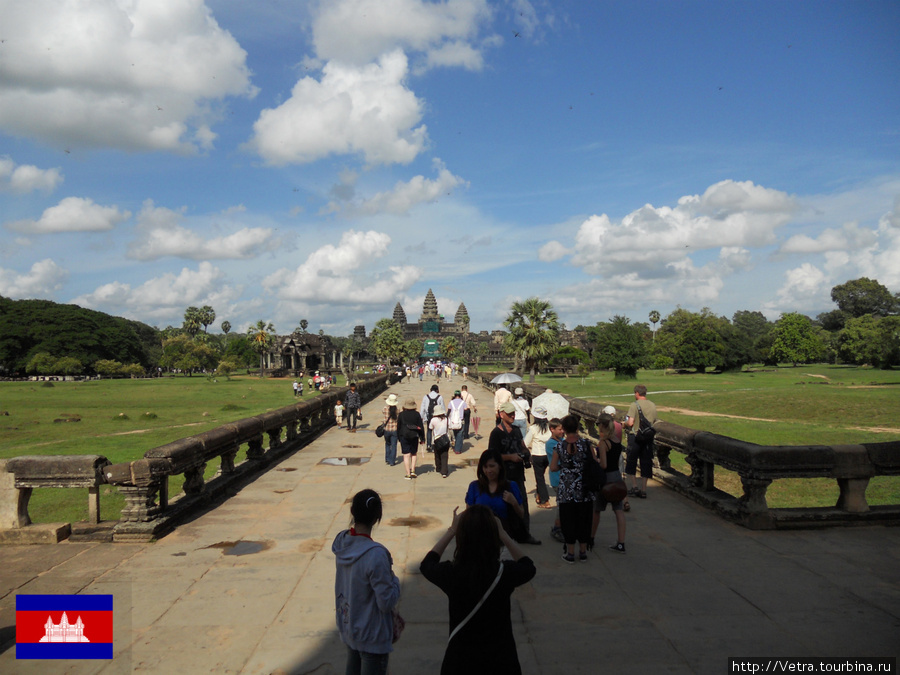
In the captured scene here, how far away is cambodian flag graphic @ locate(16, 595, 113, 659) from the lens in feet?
13.6

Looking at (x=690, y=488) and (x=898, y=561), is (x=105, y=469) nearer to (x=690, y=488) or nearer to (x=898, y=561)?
(x=690, y=488)

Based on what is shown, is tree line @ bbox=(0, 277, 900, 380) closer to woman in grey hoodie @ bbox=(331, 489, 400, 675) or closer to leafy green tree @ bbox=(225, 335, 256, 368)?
leafy green tree @ bbox=(225, 335, 256, 368)

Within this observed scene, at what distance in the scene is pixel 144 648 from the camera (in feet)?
13.6

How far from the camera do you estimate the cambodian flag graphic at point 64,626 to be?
4.15 metres

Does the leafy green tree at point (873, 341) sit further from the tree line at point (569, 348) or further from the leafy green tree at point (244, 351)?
the leafy green tree at point (244, 351)

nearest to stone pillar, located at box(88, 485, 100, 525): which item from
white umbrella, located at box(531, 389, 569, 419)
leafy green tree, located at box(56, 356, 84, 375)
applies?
white umbrella, located at box(531, 389, 569, 419)

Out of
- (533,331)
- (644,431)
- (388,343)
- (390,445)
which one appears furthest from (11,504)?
(388,343)

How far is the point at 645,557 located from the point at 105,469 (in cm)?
604

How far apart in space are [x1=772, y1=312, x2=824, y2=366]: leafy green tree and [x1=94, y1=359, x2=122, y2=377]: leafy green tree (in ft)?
344

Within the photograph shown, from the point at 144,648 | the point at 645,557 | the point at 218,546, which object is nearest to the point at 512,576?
the point at 144,648

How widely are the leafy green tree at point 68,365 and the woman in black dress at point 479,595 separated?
90561mm

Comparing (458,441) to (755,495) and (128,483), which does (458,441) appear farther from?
(128,483)

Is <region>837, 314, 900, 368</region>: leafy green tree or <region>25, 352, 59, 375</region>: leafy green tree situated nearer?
<region>837, 314, 900, 368</region>: leafy green tree

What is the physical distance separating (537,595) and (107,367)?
3586 inches
